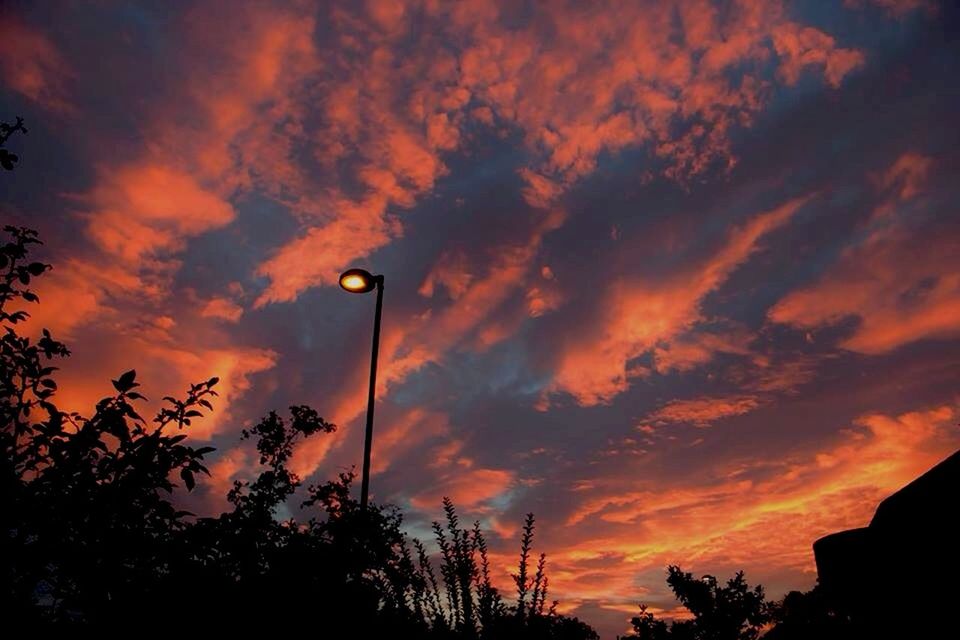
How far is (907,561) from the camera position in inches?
115

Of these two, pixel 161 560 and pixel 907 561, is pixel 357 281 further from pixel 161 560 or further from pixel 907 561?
pixel 907 561

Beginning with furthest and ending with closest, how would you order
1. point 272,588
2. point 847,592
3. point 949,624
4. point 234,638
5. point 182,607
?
point 272,588, point 234,638, point 182,607, point 847,592, point 949,624

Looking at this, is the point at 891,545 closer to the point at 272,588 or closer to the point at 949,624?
the point at 949,624

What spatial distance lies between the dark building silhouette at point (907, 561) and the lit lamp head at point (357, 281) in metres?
8.95

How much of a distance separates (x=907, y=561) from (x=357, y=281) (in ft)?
31.0

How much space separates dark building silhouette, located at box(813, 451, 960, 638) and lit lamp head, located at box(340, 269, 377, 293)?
8.95 metres

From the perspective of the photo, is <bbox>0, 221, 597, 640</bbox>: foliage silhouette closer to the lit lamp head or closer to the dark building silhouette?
the dark building silhouette

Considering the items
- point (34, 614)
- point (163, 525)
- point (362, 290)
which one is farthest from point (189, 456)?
point (362, 290)

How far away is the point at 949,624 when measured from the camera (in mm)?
2672

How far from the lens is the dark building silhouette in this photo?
2684mm

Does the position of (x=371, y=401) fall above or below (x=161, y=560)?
above

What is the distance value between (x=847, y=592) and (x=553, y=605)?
7.76 feet

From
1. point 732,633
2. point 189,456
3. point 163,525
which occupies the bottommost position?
point 732,633

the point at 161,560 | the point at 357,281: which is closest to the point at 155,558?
the point at 161,560
